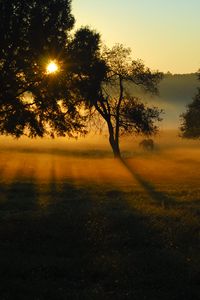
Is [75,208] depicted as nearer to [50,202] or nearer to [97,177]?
[50,202]

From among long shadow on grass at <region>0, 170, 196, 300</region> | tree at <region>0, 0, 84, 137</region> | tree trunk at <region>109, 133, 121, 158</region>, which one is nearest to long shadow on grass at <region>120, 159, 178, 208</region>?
long shadow on grass at <region>0, 170, 196, 300</region>

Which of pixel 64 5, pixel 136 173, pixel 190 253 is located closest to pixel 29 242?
pixel 190 253

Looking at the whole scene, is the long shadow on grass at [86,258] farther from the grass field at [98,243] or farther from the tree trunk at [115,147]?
the tree trunk at [115,147]

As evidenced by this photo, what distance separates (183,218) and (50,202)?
9.26m

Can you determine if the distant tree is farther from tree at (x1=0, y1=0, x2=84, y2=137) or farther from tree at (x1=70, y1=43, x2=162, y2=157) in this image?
tree at (x1=0, y1=0, x2=84, y2=137)

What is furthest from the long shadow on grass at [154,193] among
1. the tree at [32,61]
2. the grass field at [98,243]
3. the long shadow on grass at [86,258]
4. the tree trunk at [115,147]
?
the tree trunk at [115,147]

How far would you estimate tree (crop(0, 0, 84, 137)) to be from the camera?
39469mm

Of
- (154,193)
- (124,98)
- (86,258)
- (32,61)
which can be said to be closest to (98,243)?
(86,258)

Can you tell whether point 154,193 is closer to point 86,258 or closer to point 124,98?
point 86,258

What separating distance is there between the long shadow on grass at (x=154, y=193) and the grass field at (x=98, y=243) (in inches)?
2.4

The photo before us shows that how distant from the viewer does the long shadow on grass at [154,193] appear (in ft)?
96.8

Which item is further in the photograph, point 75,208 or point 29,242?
point 75,208

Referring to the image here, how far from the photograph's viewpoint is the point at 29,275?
1516 cm

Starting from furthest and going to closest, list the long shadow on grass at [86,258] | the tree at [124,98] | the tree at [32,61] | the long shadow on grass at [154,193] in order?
the tree at [124,98], the tree at [32,61], the long shadow on grass at [154,193], the long shadow on grass at [86,258]
